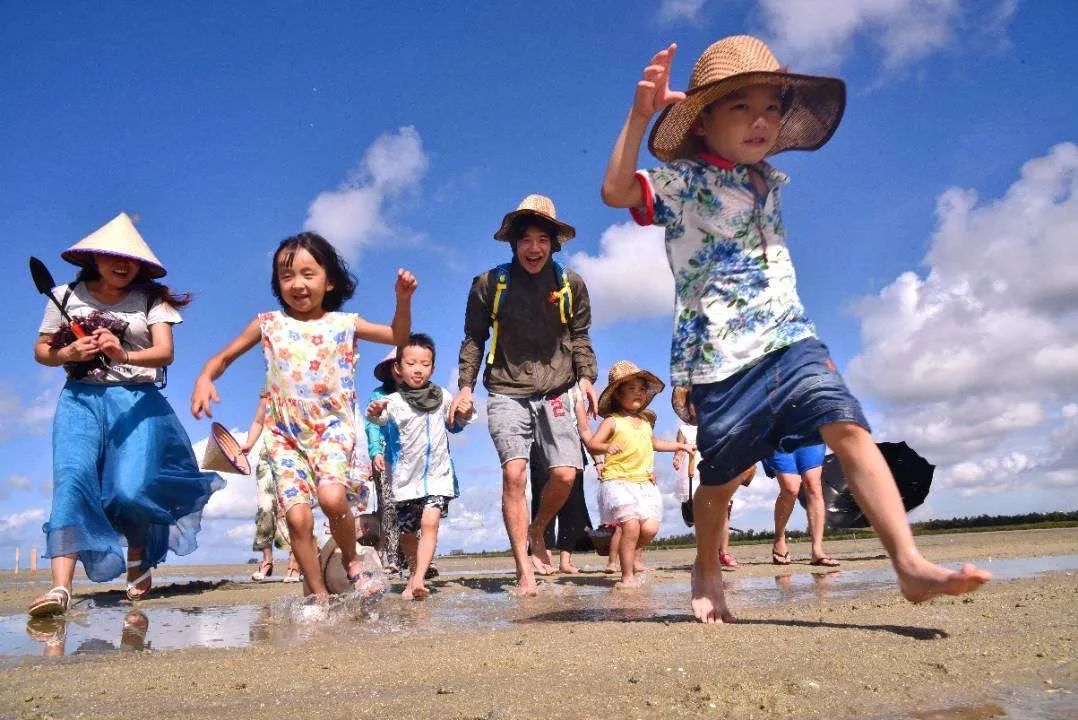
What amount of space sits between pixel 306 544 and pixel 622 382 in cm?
355

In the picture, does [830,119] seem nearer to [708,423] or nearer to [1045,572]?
[708,423]

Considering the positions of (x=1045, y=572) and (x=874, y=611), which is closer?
(x=874, y=611)

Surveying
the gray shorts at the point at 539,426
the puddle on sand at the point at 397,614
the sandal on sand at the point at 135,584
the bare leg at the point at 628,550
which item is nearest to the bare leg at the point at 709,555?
the puddle on sand at the point at 397,614

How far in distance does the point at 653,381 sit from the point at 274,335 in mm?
3669

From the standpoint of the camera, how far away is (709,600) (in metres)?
3.58

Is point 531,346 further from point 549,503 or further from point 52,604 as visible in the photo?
point 52,604

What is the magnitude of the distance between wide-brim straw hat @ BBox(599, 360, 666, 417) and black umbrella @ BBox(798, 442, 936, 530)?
9.68 feet

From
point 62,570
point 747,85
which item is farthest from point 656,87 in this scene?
point 62,570

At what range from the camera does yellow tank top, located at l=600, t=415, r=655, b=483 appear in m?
7.21

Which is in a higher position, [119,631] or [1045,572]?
[1045,572]

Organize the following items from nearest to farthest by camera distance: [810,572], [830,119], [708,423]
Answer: [708,423] → [830,119] → [810,572]

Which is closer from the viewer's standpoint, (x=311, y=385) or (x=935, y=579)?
(x=935, y=579)

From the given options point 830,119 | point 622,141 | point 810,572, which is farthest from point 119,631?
point 810,572

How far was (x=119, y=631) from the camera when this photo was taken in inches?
169
